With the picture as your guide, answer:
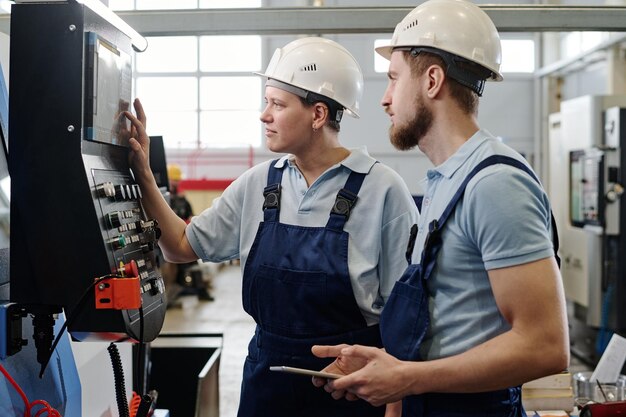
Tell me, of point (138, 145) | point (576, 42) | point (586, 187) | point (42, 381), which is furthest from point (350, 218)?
point (576, 42)

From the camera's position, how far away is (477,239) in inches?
42.8

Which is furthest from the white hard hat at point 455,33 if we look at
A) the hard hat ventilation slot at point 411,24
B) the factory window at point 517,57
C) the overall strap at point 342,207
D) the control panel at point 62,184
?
the factory window at point 517,57

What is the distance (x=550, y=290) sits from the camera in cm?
103

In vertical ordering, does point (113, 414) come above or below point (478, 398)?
below

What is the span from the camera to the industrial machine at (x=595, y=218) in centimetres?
467

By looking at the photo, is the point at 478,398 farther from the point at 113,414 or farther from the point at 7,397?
the point at 113,414

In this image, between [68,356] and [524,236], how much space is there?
109 cm

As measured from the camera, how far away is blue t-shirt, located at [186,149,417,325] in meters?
1.71

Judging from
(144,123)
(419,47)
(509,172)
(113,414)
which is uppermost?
(419,47)

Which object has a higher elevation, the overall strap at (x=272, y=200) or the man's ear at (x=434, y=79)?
the man's ear at (x=434, y=79)

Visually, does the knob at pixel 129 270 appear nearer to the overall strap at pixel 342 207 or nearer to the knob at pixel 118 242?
the knob at pixel 118 242

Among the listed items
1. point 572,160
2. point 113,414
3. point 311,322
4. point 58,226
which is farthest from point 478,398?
point 572,160

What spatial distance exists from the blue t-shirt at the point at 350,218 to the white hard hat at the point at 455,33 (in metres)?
0.51

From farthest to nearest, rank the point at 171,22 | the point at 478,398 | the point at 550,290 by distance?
the point at 171,22, the point at 478,398, the point at 550,290
